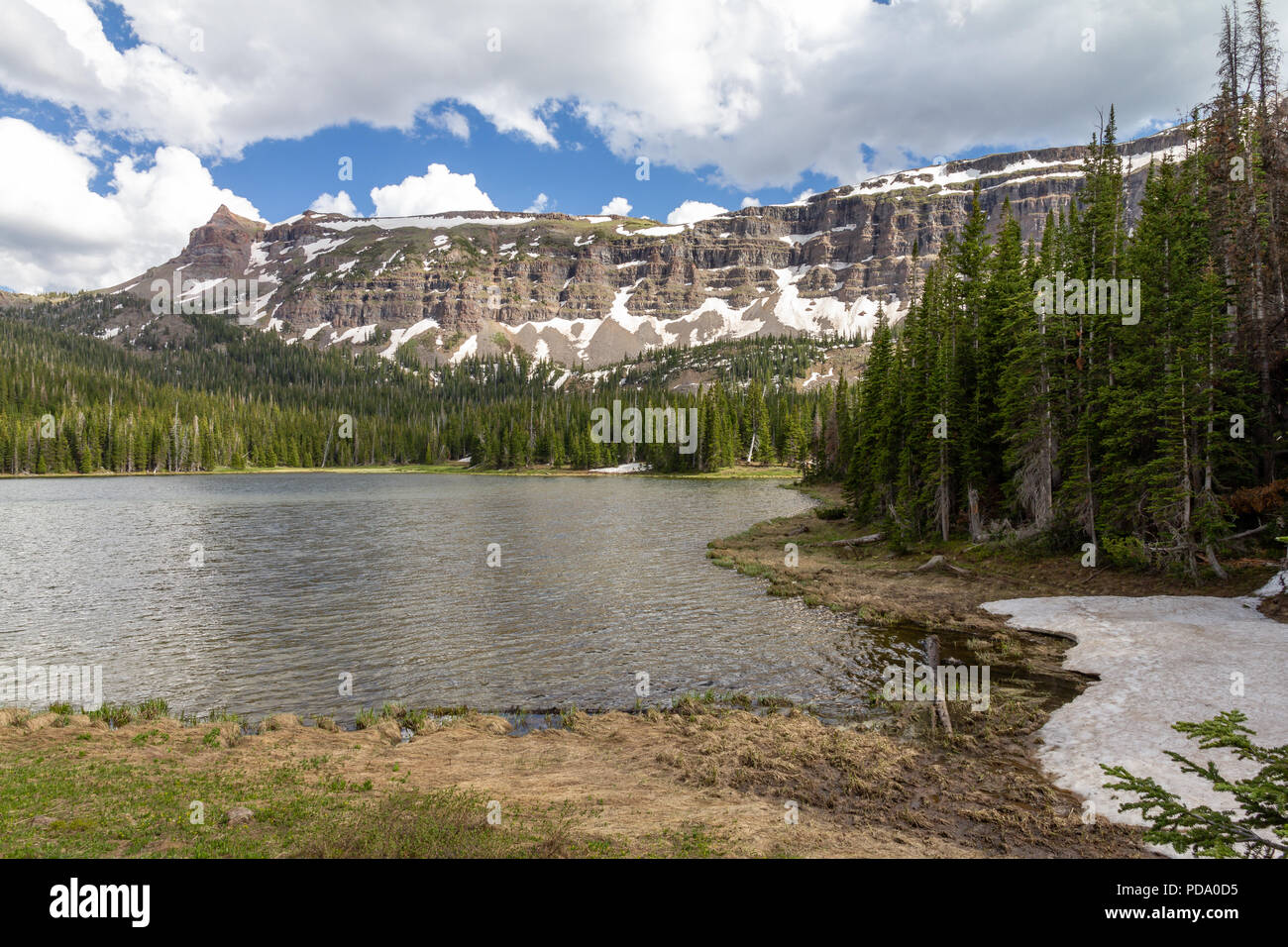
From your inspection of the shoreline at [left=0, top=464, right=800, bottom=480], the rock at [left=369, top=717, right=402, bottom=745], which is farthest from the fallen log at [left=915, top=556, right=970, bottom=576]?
the shoreline at [left=0, top=464, right=800, bottom=480]

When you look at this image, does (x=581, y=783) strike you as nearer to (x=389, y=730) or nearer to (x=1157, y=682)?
(x=389, y=730)

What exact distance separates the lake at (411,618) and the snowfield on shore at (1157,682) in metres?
5.44

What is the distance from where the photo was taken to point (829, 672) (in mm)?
20906

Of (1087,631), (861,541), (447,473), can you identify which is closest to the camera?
(1087,631)

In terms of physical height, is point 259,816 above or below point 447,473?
below

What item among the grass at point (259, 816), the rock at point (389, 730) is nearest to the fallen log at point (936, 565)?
the rock at point (389, 730)

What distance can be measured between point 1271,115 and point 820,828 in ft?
128

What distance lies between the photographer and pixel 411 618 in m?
28.4

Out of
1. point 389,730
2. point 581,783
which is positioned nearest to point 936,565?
point 581,783

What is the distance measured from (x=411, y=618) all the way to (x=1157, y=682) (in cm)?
2640

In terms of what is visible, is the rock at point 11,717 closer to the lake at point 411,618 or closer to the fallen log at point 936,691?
the lake at point 411,618
